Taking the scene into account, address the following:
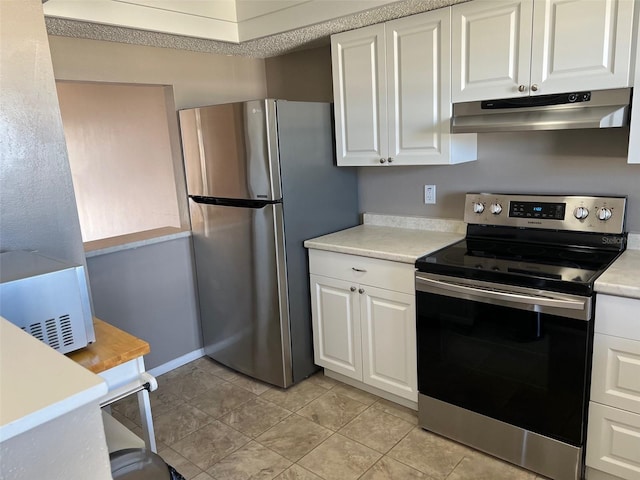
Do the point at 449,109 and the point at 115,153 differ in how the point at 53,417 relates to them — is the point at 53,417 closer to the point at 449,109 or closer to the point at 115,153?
the point at 449,109

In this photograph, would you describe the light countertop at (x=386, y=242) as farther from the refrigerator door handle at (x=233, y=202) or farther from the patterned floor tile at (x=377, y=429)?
the patterned floor tile at (x=377, y=429)

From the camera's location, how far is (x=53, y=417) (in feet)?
2.12

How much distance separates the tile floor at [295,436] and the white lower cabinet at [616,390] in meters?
0.35

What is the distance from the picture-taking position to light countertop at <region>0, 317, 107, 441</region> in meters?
0.62

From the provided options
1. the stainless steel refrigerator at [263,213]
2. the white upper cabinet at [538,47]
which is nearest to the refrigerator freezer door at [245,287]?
the stainless steel refrigerator at [263,213]

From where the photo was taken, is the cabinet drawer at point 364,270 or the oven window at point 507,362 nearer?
the oven window at point 507,362

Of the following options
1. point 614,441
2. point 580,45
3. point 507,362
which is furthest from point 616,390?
point 580,45

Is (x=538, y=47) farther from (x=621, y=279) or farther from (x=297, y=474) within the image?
(x=297, y=474)

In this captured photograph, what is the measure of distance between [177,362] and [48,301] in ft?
6.47

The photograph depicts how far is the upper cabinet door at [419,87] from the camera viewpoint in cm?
230

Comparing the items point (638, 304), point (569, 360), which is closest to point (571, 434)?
point (569, 360)

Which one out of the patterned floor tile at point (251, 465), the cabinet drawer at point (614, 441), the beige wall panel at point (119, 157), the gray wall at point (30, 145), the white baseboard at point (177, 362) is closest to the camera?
the gray wall at point (30, 145)

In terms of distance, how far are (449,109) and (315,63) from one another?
3.88ft

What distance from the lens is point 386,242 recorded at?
257 centimetres
